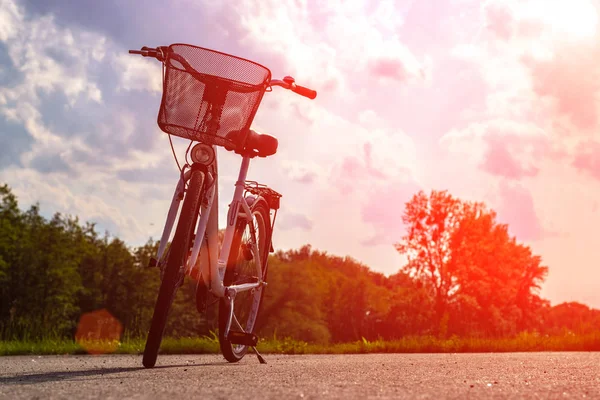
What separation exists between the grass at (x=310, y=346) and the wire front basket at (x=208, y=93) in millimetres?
4414

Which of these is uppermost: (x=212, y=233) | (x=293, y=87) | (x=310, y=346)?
(x=293, y=87)

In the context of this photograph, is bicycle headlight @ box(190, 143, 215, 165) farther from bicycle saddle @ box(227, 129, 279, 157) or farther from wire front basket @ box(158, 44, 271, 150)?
bicycle saddle @ box(227, 129, 279, 157)

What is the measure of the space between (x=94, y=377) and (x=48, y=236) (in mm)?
50429

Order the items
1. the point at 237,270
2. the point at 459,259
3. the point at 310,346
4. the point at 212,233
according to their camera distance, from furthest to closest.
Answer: the point at 459,259
the point at 310,346
the point at 237,270
the point at 212,233

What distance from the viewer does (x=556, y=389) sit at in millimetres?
3480

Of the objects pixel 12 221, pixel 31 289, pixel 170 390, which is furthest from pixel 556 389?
pixel 12 221

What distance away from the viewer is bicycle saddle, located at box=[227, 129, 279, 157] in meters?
Answer: 5.75

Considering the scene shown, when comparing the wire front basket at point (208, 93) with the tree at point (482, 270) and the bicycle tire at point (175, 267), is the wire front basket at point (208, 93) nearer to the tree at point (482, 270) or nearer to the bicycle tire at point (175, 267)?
the bicycle tire at point (175, 267)

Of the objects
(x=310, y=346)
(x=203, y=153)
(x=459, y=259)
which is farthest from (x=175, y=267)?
(x=459, y=259)

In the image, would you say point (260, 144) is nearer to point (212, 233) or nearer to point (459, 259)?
point (212, 233)

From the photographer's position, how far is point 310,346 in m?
9.43

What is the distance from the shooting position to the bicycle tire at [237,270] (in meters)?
5.84

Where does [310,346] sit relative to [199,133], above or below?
below

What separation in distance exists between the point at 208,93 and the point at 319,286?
56.8 metres
